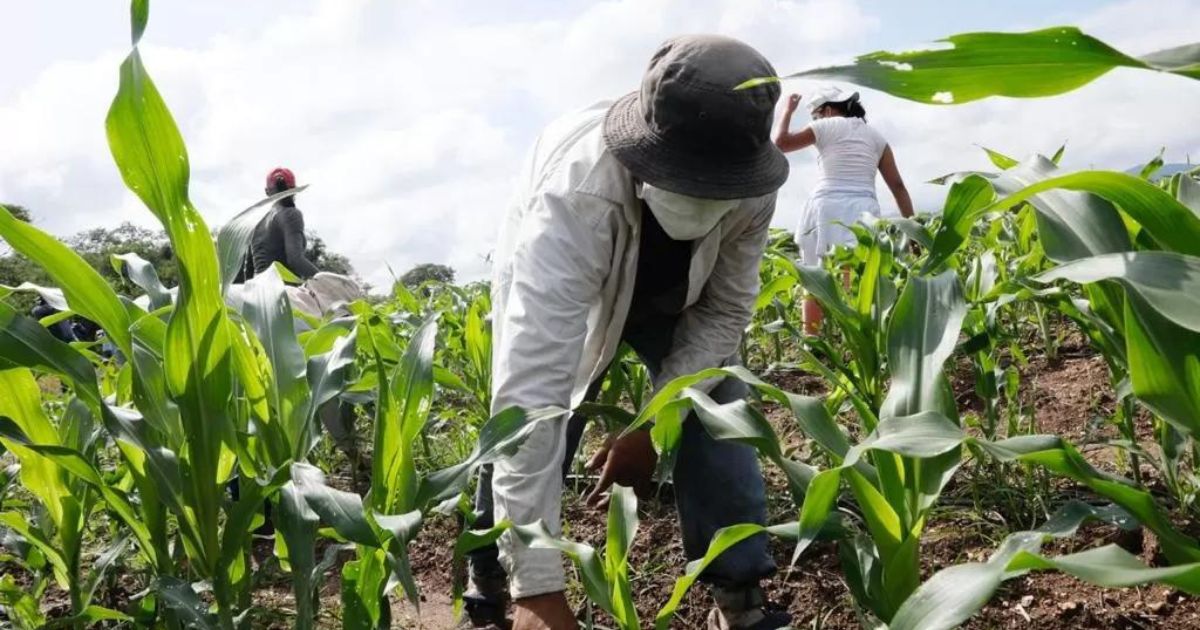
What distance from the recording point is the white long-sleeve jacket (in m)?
1.43

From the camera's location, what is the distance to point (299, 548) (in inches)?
48.0

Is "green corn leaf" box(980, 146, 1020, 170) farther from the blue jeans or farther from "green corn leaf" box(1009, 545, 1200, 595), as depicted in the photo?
"green corn leaf" box(1009, 545, 1200, 595)

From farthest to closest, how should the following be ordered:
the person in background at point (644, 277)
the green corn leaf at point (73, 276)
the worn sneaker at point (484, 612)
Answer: the worn sneaker at point (484, 612) → the person in background at point (644, 277) → the green corn leaf at point (73, 276)

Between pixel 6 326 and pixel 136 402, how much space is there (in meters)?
0.20

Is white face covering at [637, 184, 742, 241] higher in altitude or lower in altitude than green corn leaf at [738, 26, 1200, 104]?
lower

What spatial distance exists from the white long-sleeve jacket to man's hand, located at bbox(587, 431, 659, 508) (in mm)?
349

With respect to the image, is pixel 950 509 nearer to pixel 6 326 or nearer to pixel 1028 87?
pixel 1028 87

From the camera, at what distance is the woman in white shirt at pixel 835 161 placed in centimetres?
407

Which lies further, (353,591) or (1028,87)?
(353,591)

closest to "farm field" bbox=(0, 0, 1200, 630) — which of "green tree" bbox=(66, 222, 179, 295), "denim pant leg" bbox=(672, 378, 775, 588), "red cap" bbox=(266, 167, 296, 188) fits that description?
"denim pant leg" bbox=(672, 378, 775, 588)

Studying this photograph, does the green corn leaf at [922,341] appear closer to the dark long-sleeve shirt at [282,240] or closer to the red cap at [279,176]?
the dark long-sleeve shirt at [282,240]

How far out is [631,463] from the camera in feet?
7.20

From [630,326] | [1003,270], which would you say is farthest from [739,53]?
[1003,270]

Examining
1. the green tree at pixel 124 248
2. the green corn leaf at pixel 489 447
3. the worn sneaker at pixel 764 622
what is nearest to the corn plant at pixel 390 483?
the green corn leaf at pixel 489 447
